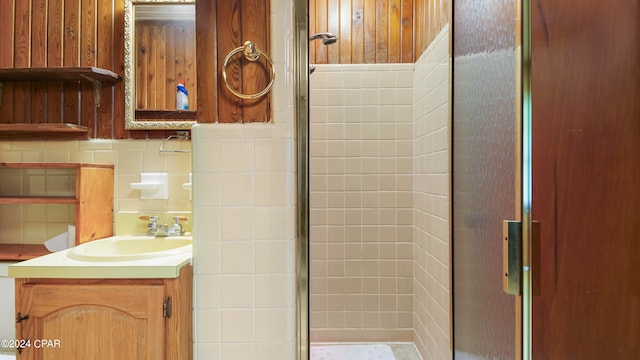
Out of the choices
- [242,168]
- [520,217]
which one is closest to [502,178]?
[520,217]

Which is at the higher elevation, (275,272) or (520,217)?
(520,217)

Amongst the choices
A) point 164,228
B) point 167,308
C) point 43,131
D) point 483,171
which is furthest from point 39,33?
point 483,171

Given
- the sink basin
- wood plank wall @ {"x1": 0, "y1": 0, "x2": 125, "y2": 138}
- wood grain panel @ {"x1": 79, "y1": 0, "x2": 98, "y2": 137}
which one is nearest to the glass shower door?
the sink basin

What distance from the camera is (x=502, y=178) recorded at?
3.15ft

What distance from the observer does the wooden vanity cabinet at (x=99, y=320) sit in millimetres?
978

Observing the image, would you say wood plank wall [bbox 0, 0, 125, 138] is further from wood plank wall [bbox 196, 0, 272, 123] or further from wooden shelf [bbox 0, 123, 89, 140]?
wood plank wall [bbox 196, 0, 272, 123]

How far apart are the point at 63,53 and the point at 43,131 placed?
1.29 ft

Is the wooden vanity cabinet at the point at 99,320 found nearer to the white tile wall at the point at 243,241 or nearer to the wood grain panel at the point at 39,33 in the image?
the white tile wall at the point at 243,241

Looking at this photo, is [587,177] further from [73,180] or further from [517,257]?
[73,180]

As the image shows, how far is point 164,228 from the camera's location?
59.0 inches

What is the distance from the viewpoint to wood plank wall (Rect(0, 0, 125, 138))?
5.16 feet

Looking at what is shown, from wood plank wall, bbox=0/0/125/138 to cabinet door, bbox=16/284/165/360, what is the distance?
0.87 metres

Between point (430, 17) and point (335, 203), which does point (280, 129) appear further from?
point (430, 17)

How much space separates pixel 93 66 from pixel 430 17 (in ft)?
5.58
